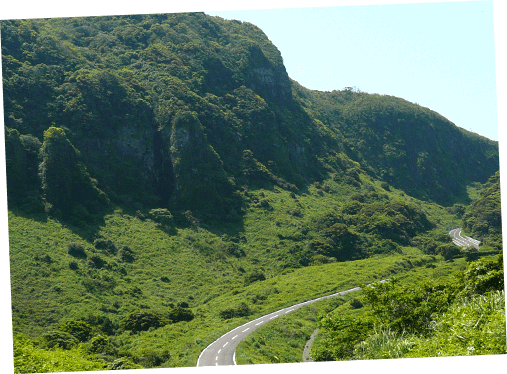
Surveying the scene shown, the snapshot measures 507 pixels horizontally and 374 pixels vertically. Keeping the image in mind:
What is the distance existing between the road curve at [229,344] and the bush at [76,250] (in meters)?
26.5

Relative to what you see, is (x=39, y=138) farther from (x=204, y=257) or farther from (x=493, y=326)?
(x=493, y=326)

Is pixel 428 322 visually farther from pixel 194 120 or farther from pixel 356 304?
pixel 194 120

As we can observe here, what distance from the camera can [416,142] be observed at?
449 ft

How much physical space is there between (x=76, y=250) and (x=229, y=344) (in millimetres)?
31094

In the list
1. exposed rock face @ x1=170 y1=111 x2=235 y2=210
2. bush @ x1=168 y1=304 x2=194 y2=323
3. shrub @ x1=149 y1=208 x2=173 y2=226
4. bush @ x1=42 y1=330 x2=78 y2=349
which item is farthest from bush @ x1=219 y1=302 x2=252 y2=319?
exposed rock face @ x1=170 y1=111 x2=235 y2=210

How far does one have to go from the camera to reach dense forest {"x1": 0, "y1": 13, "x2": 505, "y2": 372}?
4669 centimetres

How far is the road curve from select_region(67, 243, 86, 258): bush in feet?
87.0

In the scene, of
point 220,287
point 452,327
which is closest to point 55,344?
point 220,287

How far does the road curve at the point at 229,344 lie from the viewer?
30.5m

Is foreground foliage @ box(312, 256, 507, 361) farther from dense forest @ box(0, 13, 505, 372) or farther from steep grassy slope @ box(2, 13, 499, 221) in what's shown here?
steep grassy slope @ box(2, 13, 499, 221)

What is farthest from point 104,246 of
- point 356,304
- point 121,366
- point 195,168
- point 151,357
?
point 356,304

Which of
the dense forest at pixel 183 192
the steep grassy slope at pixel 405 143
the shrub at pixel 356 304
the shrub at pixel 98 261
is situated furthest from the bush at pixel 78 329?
the steep grassy slope at pixel 405 143

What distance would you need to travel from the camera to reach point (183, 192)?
80.6 m

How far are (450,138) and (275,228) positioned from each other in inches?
3686
